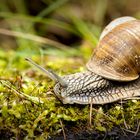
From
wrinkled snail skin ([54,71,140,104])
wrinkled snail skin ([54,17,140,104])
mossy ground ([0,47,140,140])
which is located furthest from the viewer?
wrinkled snail skin ([54,17,140,104])

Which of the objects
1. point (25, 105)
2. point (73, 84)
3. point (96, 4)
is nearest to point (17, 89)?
point (25, 105)

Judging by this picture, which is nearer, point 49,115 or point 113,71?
point 49,115

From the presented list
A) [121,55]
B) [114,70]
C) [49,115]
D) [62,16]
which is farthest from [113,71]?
[62,16]

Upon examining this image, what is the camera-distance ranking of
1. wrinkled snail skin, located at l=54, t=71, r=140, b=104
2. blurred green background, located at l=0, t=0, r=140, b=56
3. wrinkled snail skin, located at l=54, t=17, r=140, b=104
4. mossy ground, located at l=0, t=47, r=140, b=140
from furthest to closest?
blurred green background, located at l=0, t=0, r=140, b=56
wrinkled snail skin, located at l=54, t=17, r=140, b=104
wrinkled snail skin, located at l=54, t=71, r=140, b=104
mossy ground, located at l=0, t=47, r=140, b=140

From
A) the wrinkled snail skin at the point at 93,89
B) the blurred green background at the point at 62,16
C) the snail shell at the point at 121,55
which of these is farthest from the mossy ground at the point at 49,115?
the blurred green background at the point at 62,16

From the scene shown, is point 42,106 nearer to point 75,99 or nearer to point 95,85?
point 75,99

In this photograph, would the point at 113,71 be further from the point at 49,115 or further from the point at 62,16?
the point at 62,16

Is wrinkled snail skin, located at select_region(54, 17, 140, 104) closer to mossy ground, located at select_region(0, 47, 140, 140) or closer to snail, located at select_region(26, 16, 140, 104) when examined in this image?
snail, located at select_region(26, 16, 140, 104)

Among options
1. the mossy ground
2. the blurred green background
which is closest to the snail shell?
the mossy ground
